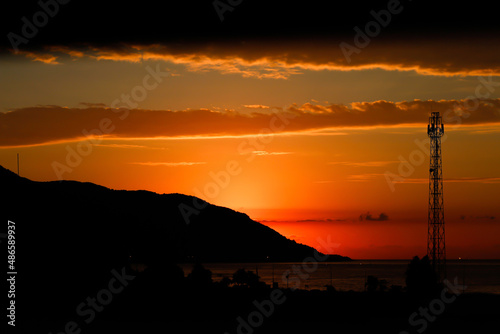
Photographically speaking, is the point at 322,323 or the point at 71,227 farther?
the point at 71,227

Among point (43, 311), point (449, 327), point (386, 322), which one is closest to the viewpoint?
point (449, 327)

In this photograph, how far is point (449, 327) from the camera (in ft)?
103

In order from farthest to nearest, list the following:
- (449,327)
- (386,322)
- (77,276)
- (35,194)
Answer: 1. (35,194)
2. (77,276)
3. (386,322)
4. (449,327)

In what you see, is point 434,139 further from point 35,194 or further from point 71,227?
point 35,194

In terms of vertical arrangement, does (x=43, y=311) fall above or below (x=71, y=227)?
below

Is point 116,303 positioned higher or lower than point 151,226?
lower

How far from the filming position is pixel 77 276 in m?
51.7

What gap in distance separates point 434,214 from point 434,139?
4.61 meters

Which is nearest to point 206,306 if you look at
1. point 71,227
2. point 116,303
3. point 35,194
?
point 116,303

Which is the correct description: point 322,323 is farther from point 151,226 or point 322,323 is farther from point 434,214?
point 151,226

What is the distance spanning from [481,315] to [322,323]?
11362mm

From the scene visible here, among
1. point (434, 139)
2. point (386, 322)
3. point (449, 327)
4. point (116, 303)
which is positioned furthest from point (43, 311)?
point (434, 139)

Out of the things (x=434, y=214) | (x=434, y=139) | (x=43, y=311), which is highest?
(x=434, y=139)

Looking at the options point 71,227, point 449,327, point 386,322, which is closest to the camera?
point 449,327
